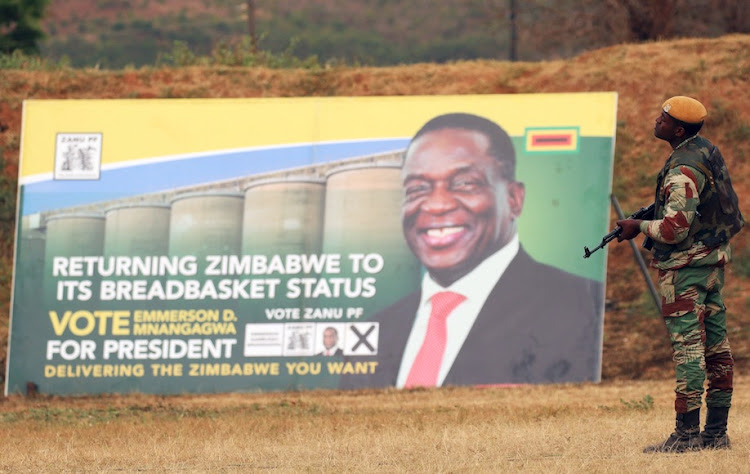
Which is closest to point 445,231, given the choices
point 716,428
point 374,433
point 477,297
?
point 477,297

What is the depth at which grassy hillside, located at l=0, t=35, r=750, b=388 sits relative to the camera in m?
16.8

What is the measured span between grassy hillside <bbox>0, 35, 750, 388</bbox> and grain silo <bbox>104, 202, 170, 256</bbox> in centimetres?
256

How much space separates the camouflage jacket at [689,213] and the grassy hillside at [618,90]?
25.9 feet

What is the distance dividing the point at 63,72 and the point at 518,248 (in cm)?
901

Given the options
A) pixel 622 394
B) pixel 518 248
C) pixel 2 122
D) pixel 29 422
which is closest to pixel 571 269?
pixel 518 248

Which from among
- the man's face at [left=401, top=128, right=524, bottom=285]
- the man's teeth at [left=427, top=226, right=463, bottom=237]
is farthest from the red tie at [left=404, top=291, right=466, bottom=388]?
the man's teeth at [left=427, top=226, right=463, bottom=237]

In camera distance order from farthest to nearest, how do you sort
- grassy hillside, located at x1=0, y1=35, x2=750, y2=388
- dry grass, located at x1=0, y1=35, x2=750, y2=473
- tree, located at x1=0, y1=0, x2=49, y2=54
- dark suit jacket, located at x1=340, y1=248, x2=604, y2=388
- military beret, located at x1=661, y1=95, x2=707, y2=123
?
1. tree, located at x1=0, y1=0, x2=49, y2=54
2. grassy hillside, located at x1=0, y1=35, x2=750, y2=388
3. dark suit jacket, located at x1=340, y1=248, x2=604, y2=388
4. dry grass, located at x1=0, y1=35, x2=750, y2=473
5. military beret, located at x1=661, y1=95, x2=707, y2=123

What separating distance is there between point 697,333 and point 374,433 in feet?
9.82

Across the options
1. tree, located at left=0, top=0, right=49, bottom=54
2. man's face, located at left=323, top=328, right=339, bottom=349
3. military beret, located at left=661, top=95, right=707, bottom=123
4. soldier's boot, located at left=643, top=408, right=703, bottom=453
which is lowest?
soldier's boot, located at left=643, top=408, right=703, bottom=453

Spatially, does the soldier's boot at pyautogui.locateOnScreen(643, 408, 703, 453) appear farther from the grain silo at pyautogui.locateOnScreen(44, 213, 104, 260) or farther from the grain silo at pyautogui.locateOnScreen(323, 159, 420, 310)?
the grain silo at pyautogui.locateOnScreen(44, 213, 104, 260)

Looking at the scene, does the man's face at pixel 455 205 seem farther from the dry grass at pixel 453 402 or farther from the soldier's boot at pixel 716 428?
the soldier's boot at pixel 716 428

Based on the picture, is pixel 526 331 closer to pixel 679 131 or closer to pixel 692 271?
pixel 692 271

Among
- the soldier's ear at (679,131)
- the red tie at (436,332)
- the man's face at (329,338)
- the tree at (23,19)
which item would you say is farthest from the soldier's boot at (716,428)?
the tree at (23,19)

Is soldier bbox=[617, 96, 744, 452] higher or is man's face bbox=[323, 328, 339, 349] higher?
soldier bbox=[617, 96, 744, 452]
